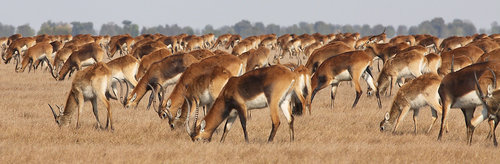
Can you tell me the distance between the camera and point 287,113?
33.4 ft

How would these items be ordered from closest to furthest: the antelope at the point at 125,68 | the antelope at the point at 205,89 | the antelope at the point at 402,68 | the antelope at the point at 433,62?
the antelope at the point at 205,89, the antelope at the point at 125,68, the antelope at the point at 402,68, the antelope at the point at 433,62

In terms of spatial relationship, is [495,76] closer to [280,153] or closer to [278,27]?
[280,153]

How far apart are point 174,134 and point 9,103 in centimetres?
665

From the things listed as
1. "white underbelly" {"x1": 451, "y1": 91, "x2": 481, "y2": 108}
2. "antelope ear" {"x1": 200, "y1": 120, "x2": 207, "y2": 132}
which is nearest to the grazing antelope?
"white underbelly" {"x1": 451, "y1": 91, "x2": 481, "y2": 108}

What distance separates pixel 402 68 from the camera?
54.2ft

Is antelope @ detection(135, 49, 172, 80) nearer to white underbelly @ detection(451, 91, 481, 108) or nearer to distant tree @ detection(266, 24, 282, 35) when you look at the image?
white underbelly @ detection(451, 91, 481, 108)

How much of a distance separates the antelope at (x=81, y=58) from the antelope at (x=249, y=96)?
43.9ft

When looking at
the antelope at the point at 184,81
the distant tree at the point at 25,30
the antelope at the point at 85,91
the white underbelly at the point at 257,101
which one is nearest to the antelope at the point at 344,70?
the antelope at the point at 184,81

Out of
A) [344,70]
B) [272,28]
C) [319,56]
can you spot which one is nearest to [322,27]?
[272,28]

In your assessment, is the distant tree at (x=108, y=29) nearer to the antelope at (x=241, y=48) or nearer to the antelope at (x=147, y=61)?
the antelope at (x=241, y=48)

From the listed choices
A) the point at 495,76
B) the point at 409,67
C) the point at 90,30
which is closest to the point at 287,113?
the point at 495,76

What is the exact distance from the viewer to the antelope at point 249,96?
31.3 feet

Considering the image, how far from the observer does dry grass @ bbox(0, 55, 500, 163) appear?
837 centimetres

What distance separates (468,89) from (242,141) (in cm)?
371
